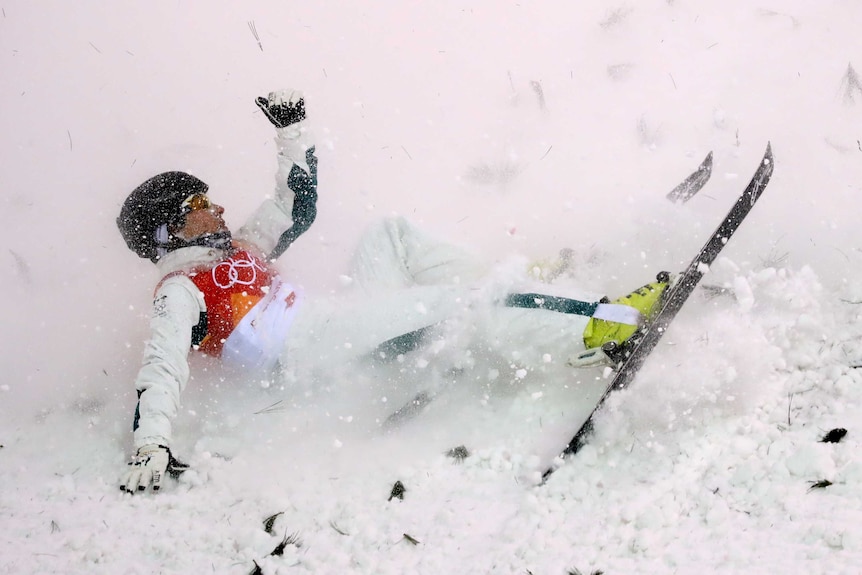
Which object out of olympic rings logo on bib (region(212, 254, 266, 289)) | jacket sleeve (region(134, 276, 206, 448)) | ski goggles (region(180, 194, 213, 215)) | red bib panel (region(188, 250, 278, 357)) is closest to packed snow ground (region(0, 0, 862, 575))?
jacket sleeve (region(134, 276, 206, 448))

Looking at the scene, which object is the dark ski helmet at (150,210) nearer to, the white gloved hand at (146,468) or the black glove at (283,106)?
the black glove at (283,106)

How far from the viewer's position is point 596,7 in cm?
500

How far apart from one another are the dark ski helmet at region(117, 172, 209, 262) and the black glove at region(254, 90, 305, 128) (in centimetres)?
57

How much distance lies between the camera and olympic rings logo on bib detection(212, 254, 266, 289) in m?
2.83

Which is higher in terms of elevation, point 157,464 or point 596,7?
point 596,7

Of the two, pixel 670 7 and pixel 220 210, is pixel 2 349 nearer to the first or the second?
pixel 220 210

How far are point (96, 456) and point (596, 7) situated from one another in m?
4.73

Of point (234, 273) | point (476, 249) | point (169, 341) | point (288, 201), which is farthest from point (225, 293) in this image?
point (476, 249)

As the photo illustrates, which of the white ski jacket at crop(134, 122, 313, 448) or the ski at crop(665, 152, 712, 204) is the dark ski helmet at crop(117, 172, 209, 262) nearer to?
the white ski jacket at crop(134, 122, 313, 448)

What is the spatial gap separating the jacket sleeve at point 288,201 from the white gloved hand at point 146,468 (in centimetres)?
127

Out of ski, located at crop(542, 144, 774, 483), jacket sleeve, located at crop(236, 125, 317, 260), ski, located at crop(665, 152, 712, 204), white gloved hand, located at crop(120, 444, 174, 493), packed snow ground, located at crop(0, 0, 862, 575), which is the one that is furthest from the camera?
ski, located at crop(665, 152, 712, 204)

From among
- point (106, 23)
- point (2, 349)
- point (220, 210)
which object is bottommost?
point (2, 349)

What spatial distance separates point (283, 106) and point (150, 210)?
84 cm

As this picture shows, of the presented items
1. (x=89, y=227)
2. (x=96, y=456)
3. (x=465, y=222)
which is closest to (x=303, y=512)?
(x=96, y=456)
